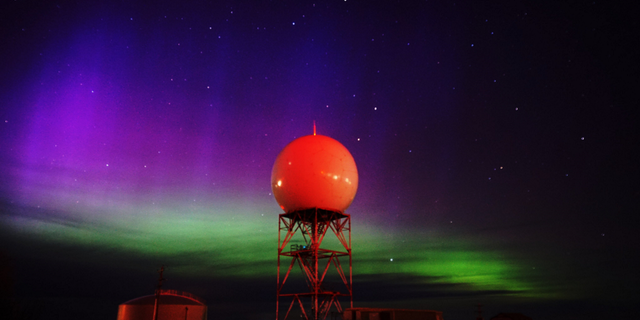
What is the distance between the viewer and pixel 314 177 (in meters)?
25.5

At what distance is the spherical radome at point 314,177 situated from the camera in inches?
1004

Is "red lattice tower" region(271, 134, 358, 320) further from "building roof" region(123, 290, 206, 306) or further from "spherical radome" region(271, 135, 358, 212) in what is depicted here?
"building roof" region(123, 290, 206, 306)

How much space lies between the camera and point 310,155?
26.1 metres

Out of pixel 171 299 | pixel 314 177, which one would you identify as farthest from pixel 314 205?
pixel 171 299

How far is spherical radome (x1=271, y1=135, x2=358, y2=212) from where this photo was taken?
25.5 meters

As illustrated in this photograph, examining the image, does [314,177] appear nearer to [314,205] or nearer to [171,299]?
[314,205]

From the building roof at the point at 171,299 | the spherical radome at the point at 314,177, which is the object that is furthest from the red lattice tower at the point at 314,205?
the building roof at the point at 171,299

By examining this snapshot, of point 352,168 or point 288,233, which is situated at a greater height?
point 352,168

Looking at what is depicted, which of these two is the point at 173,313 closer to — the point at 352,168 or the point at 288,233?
the point at 288,233

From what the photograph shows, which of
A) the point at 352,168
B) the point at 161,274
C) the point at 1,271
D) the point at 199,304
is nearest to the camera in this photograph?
the point at 352,168

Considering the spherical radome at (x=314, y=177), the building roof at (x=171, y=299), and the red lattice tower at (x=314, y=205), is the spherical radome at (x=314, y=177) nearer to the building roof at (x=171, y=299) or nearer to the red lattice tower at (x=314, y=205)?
the red lattice tower at (x=314, y=205)

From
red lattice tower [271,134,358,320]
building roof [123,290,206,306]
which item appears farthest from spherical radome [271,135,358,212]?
building roof [123,290,206,306]

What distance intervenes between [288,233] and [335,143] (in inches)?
286

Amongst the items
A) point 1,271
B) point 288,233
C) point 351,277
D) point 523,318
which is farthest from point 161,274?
point 523,318
